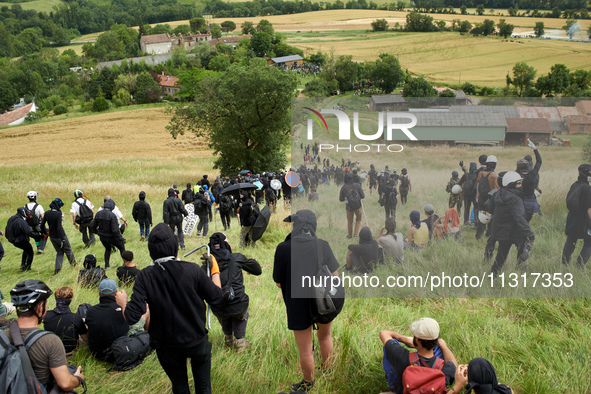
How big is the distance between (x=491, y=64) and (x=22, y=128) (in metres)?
81.6

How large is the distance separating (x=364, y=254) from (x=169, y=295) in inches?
94.5

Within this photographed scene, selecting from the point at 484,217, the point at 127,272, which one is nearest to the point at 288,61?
the point at 127,272

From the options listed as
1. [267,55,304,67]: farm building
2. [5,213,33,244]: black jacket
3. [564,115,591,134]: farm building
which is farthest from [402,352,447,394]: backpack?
[267,55,304,67]: farm building

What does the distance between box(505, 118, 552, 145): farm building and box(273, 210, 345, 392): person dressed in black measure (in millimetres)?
2680

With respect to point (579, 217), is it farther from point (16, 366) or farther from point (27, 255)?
point (27, 255)

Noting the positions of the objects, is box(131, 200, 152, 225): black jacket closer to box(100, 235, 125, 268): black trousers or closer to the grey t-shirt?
box(100, 235, 125, 268): black trousers

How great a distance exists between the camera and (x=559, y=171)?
464cm

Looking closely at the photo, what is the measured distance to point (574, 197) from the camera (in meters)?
4.71

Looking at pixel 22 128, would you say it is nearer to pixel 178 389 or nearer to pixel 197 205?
pixel 197 205

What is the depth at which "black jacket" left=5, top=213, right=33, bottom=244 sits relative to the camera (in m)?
8.11

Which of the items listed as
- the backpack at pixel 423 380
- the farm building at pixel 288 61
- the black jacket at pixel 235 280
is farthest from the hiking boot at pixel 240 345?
the farm building at pixel 288 61

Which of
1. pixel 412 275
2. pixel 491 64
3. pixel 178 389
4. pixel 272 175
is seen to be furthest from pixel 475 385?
pixel 491 64

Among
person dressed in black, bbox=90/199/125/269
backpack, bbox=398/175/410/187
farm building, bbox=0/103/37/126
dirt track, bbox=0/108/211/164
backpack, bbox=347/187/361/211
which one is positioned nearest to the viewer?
backpack, bbox=347/187/361/211

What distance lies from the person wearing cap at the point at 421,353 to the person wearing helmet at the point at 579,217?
2.62m
